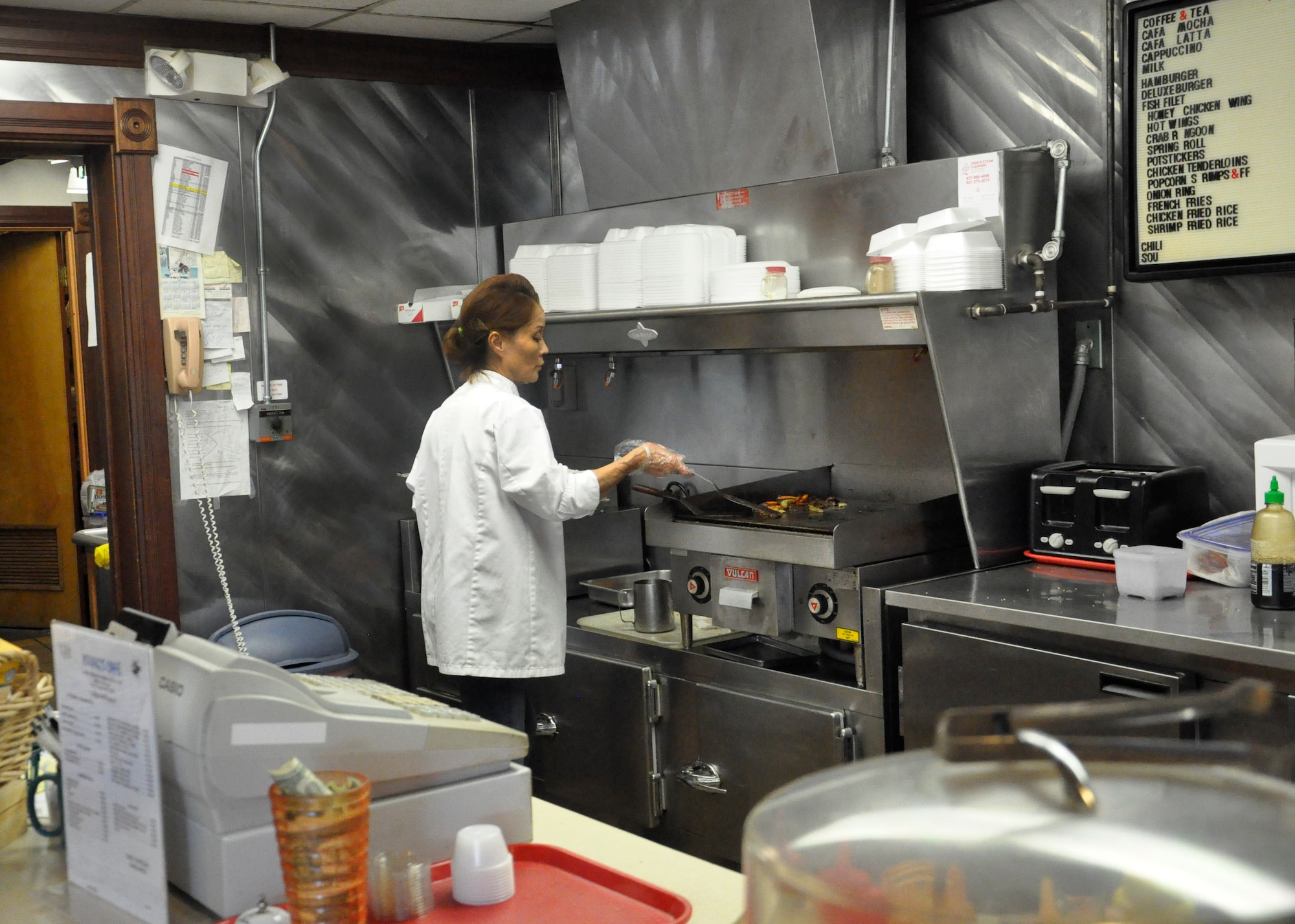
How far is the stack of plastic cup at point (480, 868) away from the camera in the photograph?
59.2 inches

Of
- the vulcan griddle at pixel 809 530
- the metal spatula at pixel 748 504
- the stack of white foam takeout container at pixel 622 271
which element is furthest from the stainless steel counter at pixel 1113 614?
the stack of white foam takeout container at pixel 622 271

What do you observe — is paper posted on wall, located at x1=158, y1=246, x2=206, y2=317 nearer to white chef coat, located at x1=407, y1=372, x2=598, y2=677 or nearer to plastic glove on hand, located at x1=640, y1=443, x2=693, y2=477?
white chef coat, located at x1=407, y1=372, x2=598, y2=677

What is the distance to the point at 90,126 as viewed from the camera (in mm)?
3953

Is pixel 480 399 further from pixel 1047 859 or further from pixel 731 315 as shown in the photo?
pixel 1047 859

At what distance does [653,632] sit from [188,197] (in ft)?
6.83

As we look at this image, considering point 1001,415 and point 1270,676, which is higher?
point 1001,415

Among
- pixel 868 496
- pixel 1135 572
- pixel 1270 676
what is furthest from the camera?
pixel 868 496

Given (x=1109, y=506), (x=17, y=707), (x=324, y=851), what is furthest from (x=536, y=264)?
(x=324, y=851)

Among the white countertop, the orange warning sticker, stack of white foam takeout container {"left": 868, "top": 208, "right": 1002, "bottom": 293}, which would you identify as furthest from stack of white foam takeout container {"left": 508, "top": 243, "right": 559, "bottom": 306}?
the white countertop

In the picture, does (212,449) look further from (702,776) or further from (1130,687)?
(1130,687)

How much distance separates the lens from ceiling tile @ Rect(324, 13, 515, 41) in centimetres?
424

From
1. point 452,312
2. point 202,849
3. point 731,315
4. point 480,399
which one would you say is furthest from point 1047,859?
point 452,312

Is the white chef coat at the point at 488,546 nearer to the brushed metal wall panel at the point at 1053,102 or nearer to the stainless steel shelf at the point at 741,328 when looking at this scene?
the stainless steel shelf at the point at 741,328

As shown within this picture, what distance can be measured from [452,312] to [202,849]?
10.1ft
